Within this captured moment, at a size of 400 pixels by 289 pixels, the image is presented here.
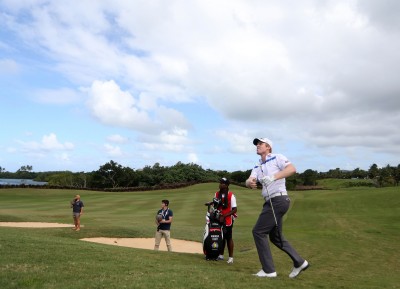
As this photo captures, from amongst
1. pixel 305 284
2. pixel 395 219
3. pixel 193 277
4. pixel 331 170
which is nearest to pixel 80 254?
pixel 193 277

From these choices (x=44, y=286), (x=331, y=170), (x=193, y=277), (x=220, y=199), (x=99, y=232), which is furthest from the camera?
(x=331, y=170)

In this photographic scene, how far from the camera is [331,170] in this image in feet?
533

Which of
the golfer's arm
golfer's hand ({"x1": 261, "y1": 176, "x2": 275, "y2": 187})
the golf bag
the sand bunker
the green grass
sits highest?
the golfer's arm

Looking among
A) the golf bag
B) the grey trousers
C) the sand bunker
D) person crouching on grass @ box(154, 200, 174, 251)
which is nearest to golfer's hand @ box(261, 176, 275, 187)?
the grey trousers

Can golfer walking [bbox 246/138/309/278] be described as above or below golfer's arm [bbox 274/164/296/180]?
below

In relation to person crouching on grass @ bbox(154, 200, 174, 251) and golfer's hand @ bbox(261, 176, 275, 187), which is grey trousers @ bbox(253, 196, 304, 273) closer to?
golfer's hand @ bbox(261, 176, 275, 187)

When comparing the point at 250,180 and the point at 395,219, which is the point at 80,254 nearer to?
the point at 250,180

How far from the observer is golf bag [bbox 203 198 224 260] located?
33.5ft

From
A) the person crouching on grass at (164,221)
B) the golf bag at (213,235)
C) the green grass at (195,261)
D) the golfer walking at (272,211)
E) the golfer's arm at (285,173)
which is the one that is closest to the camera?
the green grass at (195,261)

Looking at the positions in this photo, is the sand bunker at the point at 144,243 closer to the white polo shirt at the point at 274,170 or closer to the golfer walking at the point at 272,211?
the golfer walking at the point at 272,211

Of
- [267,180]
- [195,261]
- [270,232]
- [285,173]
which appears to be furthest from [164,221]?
[285,173]

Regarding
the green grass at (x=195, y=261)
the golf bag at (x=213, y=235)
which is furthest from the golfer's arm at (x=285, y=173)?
the golf bag at (x=213, y=235)

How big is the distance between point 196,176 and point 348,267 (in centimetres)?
10621

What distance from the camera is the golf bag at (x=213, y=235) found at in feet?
33.5
